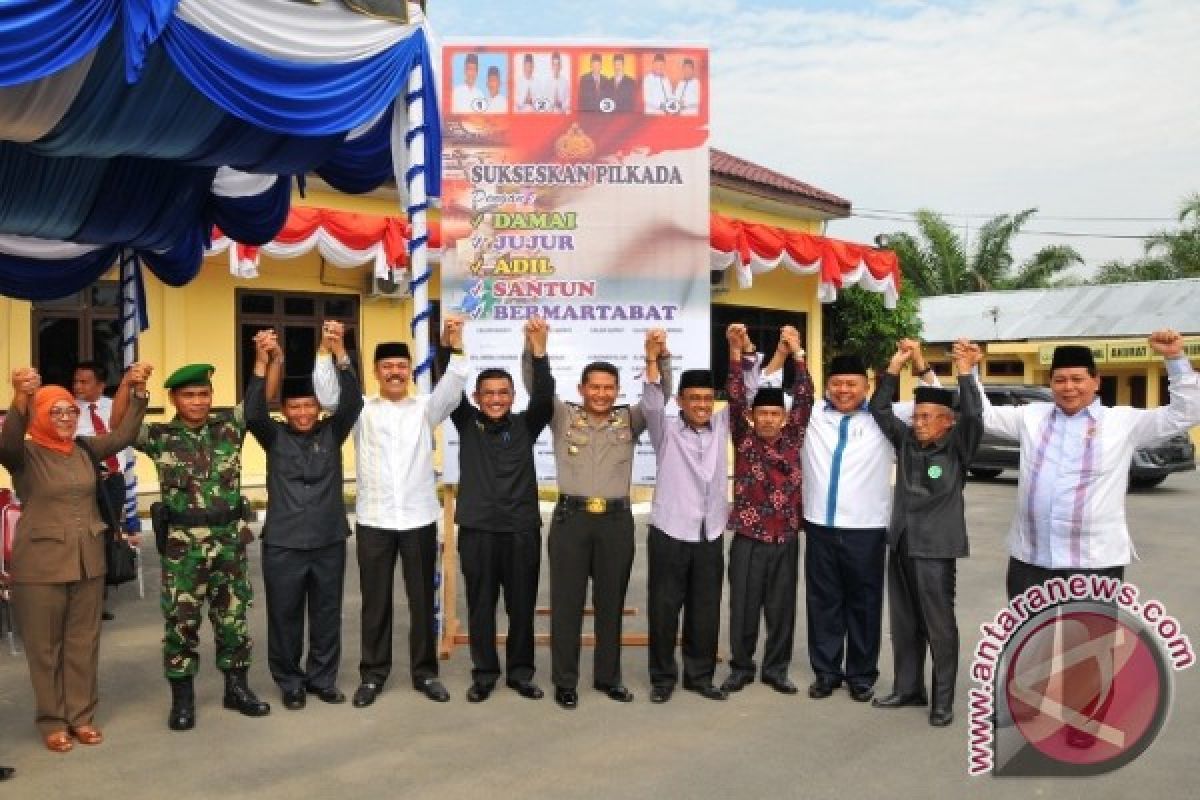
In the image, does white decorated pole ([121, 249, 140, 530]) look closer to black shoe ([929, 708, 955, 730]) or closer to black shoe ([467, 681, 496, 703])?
black shoe ([467, 681, 496, 703])

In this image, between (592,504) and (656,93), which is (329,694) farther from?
(656,93)

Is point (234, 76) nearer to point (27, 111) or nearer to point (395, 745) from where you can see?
point (27, 111)

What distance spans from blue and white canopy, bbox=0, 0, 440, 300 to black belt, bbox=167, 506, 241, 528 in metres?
1.73

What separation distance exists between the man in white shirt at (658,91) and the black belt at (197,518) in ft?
10.4

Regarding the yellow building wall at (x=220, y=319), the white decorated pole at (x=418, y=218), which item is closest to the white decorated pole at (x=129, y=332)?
the yellow building wall at (x=220, y=319)

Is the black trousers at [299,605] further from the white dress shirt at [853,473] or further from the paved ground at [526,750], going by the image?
the white dress shirt at [853,473]

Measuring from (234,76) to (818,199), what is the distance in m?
13.2

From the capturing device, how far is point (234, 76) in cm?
471

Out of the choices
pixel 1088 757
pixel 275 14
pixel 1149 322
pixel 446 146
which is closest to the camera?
pixel 1088 757

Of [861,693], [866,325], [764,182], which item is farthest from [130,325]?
[866,325]

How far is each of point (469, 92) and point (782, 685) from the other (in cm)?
353

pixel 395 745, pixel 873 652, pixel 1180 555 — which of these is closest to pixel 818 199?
pixel 1180 555

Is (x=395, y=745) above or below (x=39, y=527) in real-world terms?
below

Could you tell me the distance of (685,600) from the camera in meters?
5.25
